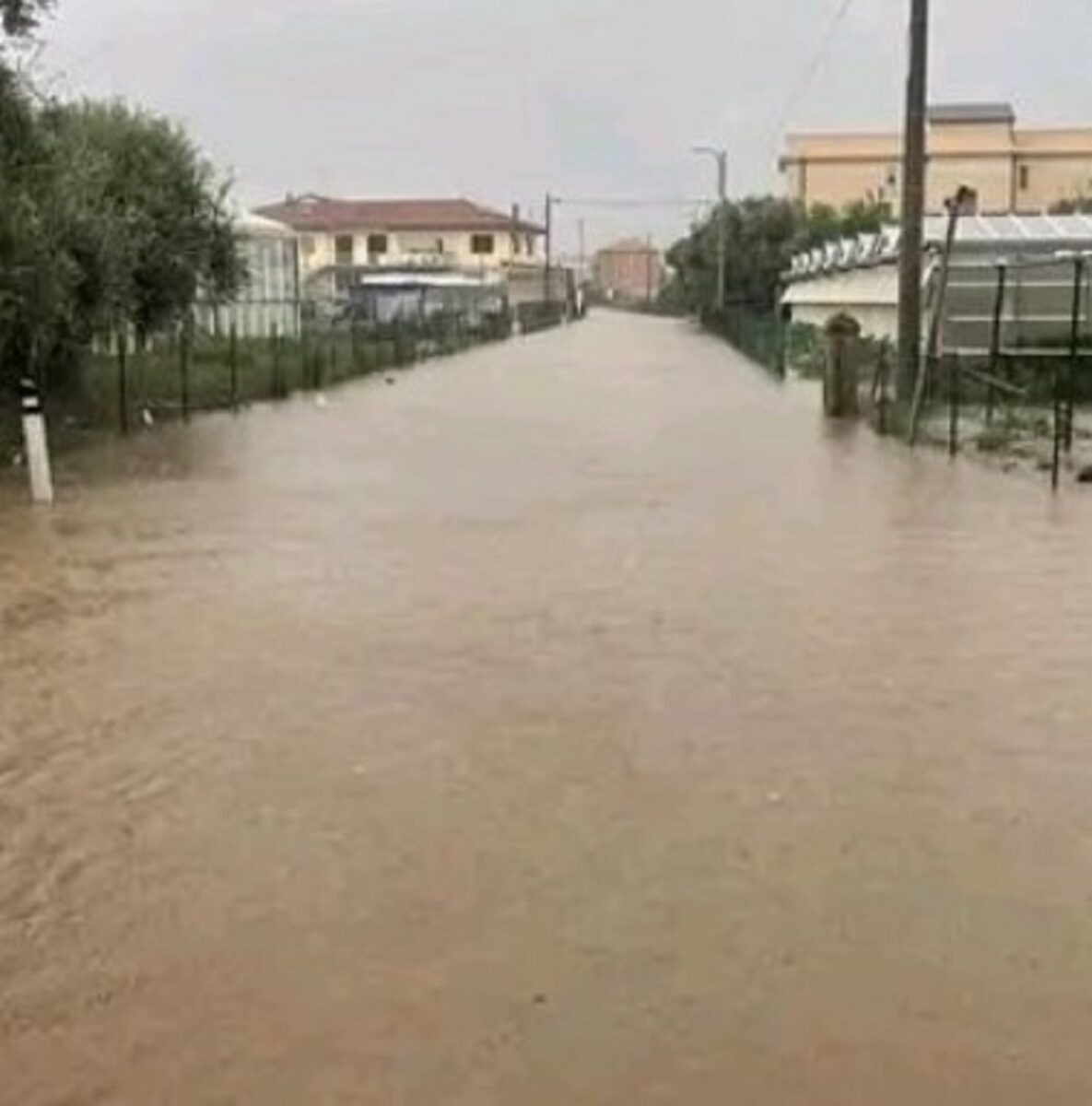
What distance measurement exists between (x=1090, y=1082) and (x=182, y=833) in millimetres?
3561

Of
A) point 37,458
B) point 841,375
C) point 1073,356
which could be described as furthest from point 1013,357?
point 37,458

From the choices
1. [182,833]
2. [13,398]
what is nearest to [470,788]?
[182,833]

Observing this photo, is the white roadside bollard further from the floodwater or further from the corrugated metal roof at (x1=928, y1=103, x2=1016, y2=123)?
the corrugated metal roof at (x1=928, y1=103, x2=1016, y2=123)

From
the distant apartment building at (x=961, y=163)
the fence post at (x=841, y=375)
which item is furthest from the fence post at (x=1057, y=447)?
the distant apartment building at (x=961, y=163)

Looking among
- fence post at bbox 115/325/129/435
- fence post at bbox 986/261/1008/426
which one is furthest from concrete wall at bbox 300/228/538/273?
fence post at bbox 986/261/1008/426

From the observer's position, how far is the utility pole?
29.9 m

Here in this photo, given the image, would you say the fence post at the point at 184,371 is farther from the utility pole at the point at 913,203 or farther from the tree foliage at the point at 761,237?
the tree foliage at the point at 761,237

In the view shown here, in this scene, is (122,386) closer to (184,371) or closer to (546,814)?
(184,371)

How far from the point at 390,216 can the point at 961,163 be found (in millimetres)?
51633

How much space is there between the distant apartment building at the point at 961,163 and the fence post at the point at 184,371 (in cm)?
7316

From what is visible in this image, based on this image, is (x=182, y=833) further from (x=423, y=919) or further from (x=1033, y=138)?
(x=1033, y=138)

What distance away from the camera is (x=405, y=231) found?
14888 centimetres

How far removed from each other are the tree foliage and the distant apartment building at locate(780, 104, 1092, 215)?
34.4ft

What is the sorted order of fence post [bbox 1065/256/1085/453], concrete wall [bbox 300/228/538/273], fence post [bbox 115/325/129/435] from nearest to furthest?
1. fence post [bbox 1065/256/1085/453]
2. fence post [bbox 115/325/129/435]
3. concrete wall [bbox 300/228/538/273]
